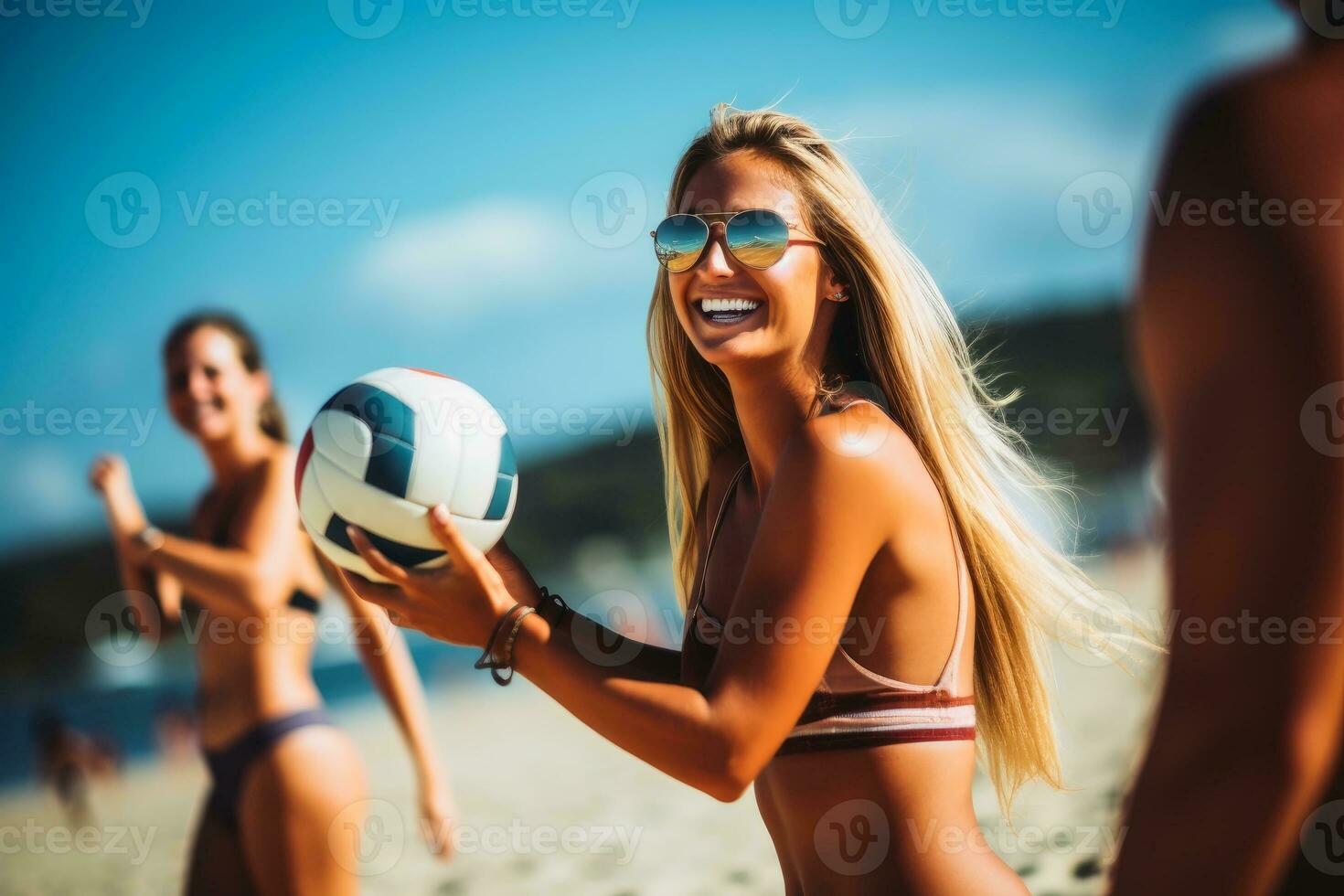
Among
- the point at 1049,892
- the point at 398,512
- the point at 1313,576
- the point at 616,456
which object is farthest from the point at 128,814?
the point at 616,456

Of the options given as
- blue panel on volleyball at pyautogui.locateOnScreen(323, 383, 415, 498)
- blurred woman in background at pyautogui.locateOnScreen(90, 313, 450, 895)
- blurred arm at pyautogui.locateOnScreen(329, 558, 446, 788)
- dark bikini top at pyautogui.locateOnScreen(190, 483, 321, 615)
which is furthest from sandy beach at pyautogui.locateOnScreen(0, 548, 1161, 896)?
A: dark bikini top at pyautogui.locateOnScreen(190, 483, 321, 615)

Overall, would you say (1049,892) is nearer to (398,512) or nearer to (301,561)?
(301,561)

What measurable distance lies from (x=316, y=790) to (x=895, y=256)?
3073mm

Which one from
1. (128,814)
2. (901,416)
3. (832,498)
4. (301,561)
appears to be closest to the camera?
(832,498)

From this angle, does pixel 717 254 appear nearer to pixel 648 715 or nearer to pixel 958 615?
pixel 958 615

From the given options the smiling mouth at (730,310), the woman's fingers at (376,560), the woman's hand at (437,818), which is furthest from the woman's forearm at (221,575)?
the smiling mouth at (730,310)

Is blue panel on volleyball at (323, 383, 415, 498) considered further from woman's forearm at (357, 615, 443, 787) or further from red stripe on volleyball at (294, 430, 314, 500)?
woman's forearm at (357, 615, 443, 787)

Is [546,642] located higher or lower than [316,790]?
higher

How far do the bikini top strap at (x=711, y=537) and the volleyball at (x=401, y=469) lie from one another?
0.47 metres

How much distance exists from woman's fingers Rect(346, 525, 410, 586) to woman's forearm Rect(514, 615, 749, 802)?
0.33 meters

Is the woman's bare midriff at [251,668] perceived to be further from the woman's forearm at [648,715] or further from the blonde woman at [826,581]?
the woman's forearm at [648,715]

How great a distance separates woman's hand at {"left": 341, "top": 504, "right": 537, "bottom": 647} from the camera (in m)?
2.27

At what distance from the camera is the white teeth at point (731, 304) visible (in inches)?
98.4

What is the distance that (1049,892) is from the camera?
17.4 ft
